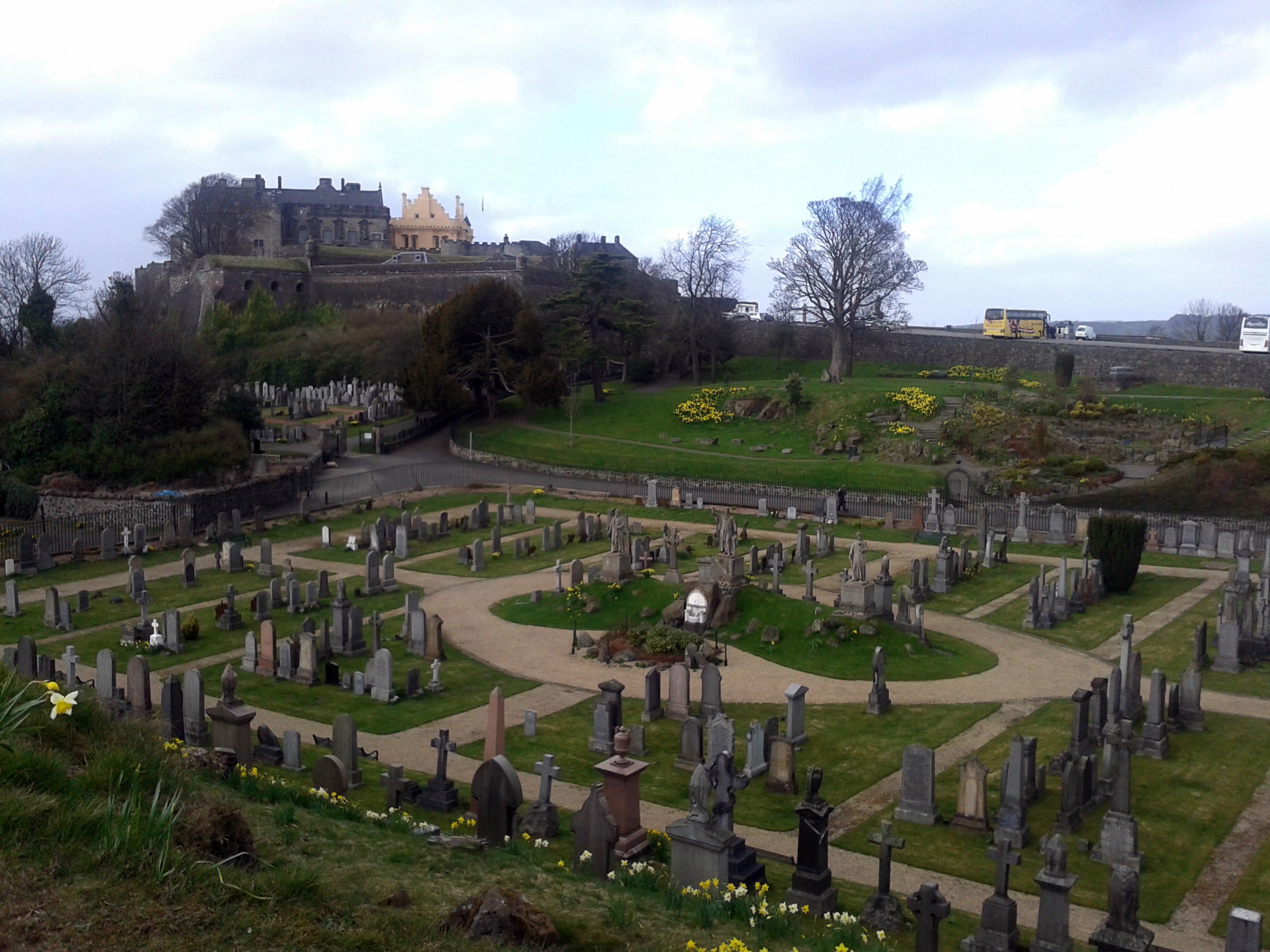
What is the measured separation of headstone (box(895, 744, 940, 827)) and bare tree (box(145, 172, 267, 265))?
3095 inches

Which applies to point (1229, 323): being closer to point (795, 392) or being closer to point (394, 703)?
point (795, 392)

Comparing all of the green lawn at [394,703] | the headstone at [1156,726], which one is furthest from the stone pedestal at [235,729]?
the headstone at [1156,726]

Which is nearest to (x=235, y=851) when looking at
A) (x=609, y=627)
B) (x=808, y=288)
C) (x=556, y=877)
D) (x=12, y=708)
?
(x=12, y=708)

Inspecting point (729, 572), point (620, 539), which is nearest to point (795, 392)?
point (620, 539)

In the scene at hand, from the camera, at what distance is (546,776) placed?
1188 cm

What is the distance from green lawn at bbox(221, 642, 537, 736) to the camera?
52.9ft

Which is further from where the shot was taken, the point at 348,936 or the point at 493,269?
the point at 493,269

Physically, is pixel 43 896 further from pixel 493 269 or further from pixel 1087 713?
pixel 493 269

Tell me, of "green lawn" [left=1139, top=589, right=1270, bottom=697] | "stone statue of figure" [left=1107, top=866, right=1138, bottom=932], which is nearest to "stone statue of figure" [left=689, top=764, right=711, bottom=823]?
"stone statue of figure" [left=1107, top=866, right=1138, bottom=932]

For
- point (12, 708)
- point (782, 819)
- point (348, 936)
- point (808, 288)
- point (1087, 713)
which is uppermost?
point (808, 288)

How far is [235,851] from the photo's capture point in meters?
7.14

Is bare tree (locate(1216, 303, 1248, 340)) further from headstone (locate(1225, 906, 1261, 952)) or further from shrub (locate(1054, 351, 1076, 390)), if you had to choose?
headstone (locate(1225, 906, 1261, 952))

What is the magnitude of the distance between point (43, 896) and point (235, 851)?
49.2 inches

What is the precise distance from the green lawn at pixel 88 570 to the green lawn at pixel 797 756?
48.0ft
